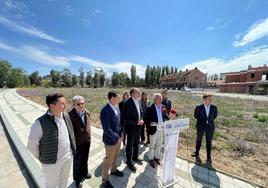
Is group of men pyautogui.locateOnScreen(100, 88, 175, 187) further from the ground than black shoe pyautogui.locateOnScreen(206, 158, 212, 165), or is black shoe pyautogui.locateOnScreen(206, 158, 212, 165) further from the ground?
group of men pyautogui.locateOnScreen(100, 88, 175, 187)

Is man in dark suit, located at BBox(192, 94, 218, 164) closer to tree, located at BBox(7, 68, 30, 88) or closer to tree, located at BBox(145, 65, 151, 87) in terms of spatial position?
tree, located at BBox(145, 65, 151, 87)

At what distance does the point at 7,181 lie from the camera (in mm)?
2885

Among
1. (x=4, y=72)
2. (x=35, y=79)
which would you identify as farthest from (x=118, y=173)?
(x=35, y=79)

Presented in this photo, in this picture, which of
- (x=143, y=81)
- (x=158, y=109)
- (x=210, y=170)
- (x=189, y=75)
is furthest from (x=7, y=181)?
(x=143, y=81)

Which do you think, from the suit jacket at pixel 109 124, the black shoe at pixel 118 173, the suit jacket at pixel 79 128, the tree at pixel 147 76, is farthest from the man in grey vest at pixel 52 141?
the tree at pixel 147 76

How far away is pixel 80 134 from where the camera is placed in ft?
8.31

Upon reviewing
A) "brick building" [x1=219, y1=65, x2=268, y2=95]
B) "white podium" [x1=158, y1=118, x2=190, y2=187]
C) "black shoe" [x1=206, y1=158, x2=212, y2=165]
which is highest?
"brick building" [x1=219, y1=65, x2=268, y2=95]

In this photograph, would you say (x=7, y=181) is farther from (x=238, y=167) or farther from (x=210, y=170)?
(x=238, y=167)

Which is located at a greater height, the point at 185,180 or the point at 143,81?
the point at 143,81

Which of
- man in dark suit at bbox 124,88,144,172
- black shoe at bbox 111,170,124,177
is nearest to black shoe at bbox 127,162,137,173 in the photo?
man in dark suit at bbox 124,88,144,172

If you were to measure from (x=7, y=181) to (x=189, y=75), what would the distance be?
6316 cm

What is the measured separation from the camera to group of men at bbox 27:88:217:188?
5.89 feet

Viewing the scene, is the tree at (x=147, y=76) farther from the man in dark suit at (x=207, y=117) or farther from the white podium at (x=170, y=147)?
the white podium at (x=170, y=147)

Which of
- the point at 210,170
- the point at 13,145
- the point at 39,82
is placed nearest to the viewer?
the point at 210,170
